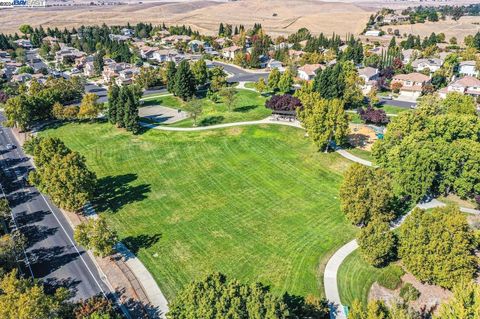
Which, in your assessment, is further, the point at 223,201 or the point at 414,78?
the point at 414,78

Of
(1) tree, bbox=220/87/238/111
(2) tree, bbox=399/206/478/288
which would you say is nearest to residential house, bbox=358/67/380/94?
(1) tree, bbox=220/87/238/111

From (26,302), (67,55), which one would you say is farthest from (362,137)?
(67,55)

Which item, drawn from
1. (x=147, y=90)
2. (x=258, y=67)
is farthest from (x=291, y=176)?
(x=258, y=67)

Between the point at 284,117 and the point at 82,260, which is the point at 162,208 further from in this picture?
the point at 284,117

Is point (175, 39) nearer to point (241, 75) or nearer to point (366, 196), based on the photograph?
point (241, 75)

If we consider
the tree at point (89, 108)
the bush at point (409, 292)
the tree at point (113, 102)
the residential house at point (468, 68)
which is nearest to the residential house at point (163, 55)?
the tree at point (89, 108)

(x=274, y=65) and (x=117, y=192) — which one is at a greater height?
(x=274, y=65)

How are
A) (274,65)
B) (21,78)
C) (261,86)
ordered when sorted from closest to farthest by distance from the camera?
(261,86)
(21,78)
(274,65)

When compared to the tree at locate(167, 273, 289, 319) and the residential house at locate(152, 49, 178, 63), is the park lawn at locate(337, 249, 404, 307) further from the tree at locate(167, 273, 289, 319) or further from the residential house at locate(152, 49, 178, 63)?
the residential house at locate(152, 49, 178, 63)

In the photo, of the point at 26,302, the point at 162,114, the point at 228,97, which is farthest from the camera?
the point at 162,114
